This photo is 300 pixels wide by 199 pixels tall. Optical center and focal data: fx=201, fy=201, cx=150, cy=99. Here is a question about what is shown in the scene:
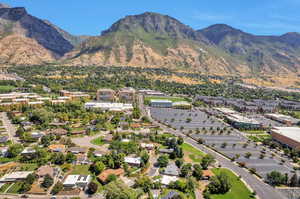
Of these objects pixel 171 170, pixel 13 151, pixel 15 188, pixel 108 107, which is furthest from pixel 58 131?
pixel 171 170

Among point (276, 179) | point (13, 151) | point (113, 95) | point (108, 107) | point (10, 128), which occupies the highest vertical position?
point (113, 95)

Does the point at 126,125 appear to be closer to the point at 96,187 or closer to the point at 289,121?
the point at 96,187

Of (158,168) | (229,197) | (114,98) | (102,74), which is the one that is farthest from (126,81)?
(229,197)

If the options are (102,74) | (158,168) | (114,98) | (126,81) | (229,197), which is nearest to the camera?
(229,197)

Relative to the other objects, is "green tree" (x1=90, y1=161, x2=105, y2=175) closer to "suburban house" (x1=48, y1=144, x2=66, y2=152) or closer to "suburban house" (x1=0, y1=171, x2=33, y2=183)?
"suburban house" (x1=0, y1=171, x2=33, y2=183)

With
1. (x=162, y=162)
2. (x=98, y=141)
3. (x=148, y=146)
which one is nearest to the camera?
(x=162, y=162)

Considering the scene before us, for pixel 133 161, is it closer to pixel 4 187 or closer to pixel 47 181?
pixel 47 181

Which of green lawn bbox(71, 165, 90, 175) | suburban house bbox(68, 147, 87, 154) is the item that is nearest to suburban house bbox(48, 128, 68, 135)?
suburban house bbox(68, 147, 87, 154)
